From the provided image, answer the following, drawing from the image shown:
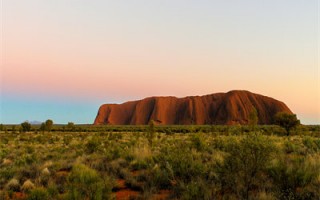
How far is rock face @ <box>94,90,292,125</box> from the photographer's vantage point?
99.4m

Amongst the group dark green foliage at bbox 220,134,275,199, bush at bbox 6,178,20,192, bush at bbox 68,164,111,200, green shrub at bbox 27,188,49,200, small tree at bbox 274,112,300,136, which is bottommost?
bush at bbox 6,178,20,192

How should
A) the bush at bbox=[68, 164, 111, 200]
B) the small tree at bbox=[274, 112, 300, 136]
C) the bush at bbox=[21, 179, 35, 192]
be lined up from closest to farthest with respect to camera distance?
the bush at bbox=[68, 164, 111, 200] < the bush at bbox=[21, 179, 35, 192] < the small tree at bbox=[274, 112, 300, 136]

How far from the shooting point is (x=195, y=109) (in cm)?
10756

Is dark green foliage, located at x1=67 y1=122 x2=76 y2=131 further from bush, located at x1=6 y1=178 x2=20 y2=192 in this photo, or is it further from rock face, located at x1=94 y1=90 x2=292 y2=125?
bush, located at x1=6 y1=178 x2=20 y2=192

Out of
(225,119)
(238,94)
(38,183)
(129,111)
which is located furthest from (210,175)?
(129,111)

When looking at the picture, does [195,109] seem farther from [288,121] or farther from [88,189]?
[88,189]

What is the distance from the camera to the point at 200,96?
116 meters

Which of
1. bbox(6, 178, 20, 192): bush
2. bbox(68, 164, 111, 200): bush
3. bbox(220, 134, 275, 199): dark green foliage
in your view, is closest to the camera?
bbox(68, 164, 111, 200): bush

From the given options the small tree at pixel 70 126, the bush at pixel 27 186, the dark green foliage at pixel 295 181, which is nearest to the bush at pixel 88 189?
the bush at pixel 27 186

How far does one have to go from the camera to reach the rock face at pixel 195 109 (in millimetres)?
99363

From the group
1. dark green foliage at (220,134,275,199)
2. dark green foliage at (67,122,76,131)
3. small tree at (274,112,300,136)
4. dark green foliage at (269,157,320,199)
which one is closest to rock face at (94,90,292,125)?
dark green foliage at (67,122,76,131)

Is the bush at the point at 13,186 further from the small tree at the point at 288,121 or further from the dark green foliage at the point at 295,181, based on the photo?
the small tree at the point at 288,121

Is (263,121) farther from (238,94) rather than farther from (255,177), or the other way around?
(255,177)

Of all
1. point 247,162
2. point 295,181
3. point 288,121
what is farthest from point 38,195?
point 288,121
